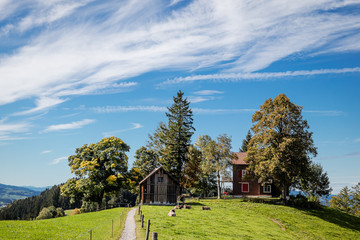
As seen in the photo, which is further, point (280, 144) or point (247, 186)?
point (247, 186)

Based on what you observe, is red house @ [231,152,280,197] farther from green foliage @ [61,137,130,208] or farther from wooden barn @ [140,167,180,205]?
green foliage @ [61,137,130,208]

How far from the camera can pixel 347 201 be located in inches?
3487

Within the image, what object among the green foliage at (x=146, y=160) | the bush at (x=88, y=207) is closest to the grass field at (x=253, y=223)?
the green foliage at (x=146, y=160)

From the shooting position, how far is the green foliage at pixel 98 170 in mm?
53625

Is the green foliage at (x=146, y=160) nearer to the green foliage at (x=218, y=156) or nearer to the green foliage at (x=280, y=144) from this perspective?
the green foliage at (x=218, y=156)

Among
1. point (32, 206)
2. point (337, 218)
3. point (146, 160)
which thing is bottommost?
point (32, 206)

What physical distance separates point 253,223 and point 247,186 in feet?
112

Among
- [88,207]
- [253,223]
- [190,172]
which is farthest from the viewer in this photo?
[88,207]

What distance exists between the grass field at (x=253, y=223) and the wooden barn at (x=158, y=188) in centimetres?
1146

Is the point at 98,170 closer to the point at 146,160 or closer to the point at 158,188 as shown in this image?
the point at 158,188

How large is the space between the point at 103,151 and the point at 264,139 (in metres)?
30.0

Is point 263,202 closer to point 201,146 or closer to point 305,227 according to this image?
point 305,227

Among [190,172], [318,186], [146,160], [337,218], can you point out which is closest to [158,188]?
[190,172]

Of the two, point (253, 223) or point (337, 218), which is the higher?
point (253, 223)
